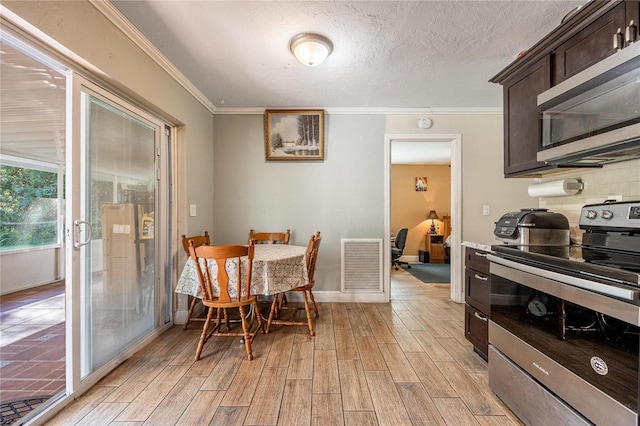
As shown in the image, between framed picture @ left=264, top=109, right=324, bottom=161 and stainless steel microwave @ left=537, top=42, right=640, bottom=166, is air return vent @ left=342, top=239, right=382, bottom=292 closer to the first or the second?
framed picture @ left=264, top=109, right=324, bottom=161

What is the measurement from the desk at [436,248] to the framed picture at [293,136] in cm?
424

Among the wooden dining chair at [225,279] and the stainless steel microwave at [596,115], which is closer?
the stainless steel microwave at [596,115]

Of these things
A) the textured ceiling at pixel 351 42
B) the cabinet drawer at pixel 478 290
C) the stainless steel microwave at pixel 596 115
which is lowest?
the cabinet drawer at pixel 478 290

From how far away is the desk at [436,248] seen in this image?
632cm

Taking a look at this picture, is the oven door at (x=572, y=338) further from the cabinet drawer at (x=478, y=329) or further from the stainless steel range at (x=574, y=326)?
the cabinet drawer at (x=478, y=329)

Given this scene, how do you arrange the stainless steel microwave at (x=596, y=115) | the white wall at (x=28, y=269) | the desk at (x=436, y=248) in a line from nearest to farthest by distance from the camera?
the stainless steel microwave at (x=596, y=115) < the white wall at (x=28, y=269) < the desk at (x=436, y=248)

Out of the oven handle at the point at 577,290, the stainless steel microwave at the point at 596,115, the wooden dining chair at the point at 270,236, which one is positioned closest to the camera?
the oven handle at the point at 577,290

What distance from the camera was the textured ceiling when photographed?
1.70 metres

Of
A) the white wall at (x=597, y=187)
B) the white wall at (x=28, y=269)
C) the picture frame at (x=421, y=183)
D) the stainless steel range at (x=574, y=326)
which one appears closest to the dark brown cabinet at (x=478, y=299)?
the stainless steel range at (x=574, y=326)

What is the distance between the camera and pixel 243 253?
6.49ft

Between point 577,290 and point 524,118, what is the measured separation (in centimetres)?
138

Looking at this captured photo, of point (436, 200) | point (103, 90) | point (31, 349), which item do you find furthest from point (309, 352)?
point (436, 200)

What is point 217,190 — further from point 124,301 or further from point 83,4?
point 83,4

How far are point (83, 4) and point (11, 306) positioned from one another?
10.2 feet
